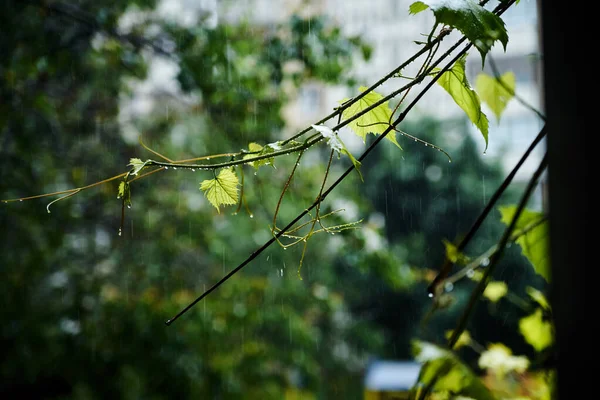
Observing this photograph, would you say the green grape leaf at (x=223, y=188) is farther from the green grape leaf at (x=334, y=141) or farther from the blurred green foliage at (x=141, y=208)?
the blurred green foliage at (x=141, y=208)

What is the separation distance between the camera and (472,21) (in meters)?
0.39

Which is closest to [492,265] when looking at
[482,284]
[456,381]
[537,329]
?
[482,284]

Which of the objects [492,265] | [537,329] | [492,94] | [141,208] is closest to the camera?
[492,265]

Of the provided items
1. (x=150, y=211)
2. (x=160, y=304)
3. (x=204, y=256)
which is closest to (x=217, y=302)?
(x=160, y=304)

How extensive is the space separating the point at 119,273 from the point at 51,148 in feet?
3.25

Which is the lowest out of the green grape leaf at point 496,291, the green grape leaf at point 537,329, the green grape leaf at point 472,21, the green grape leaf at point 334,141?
the green grape leaf at point 537,329

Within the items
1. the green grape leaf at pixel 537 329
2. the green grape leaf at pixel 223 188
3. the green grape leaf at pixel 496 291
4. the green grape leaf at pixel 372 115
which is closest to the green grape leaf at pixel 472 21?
the green grape leaf at pixel 372 115

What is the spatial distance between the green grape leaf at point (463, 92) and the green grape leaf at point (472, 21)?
0.06m

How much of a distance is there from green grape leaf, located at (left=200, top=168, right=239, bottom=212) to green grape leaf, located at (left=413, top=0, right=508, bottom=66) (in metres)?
0.25

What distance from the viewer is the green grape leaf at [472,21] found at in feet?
1.24

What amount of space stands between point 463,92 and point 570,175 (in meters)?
0.30

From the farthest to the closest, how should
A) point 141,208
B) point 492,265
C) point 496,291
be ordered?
point 141,208 → point 496,291 → point 492,265

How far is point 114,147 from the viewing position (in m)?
3.04

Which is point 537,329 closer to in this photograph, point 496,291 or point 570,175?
point 496,291
